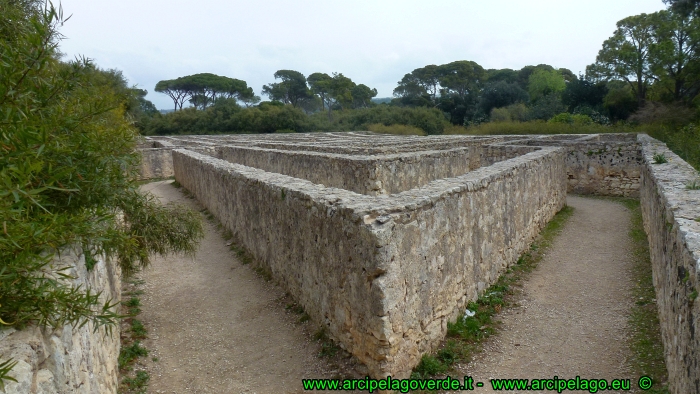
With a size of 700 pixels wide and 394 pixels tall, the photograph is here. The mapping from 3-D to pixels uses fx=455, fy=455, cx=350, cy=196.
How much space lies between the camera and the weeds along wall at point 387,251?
12.9 ft

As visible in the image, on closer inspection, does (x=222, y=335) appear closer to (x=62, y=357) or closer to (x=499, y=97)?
(x=62, y=357)


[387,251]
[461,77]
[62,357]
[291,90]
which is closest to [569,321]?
[387,251]

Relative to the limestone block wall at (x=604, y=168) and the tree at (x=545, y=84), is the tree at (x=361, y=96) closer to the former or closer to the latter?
the tree at (x=545, y=84)

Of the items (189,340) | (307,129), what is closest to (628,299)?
(189,340)

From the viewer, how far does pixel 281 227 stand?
585 cm

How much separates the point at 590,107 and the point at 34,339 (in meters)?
39.4

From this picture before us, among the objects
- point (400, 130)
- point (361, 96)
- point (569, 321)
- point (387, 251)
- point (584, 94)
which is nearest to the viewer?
point (387, 251)

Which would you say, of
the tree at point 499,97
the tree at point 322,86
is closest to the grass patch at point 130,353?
the tree at point 499,97

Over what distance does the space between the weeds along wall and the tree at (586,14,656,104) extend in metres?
29.0

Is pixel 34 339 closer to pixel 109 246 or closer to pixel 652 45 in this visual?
pixel 109 246

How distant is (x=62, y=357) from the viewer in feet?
7.95

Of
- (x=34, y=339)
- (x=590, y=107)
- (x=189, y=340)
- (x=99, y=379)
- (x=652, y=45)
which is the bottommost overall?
(x=189, y=340)

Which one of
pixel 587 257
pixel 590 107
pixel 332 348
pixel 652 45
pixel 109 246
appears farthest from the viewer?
pixel 590 107

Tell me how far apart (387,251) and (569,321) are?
9.05 ft
